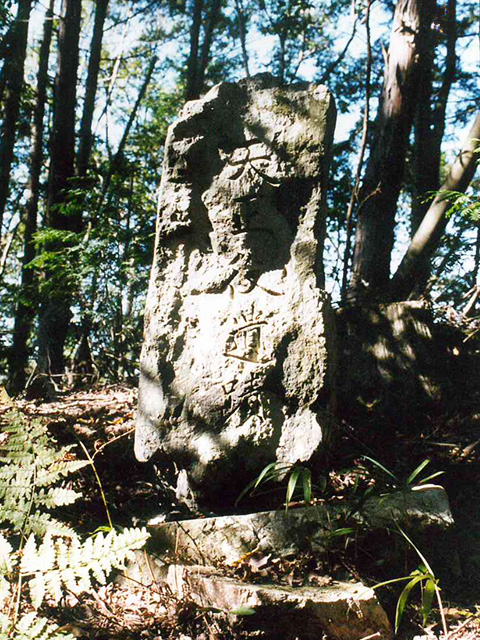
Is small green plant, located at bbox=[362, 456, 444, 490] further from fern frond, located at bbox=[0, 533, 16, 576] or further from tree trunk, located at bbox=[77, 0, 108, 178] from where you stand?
tree trunk, located at bbox=[77, 0, 108, 178]

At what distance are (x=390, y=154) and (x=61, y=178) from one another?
3821mm

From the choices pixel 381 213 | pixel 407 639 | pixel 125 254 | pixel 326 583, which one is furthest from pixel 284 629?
pixel 125 254

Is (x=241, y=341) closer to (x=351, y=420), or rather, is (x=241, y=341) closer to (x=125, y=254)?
(x=351, y=420)

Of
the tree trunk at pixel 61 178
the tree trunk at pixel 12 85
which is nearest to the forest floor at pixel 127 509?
the tree trunk at pixel 61 178

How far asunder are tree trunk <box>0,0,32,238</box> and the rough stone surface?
632 cm

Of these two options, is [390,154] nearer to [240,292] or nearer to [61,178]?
[240,292]

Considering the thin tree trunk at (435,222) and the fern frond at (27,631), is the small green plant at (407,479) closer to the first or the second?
the fern frond at (27,631)

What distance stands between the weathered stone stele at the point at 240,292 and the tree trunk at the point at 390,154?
1.75 metres

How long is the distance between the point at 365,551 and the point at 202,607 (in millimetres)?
760

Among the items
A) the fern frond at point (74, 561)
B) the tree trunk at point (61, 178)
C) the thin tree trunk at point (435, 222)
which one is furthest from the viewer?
the tree trunk at point (61, 178)

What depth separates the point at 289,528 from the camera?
2576 mm

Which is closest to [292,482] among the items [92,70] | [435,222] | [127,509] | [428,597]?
[428,597]

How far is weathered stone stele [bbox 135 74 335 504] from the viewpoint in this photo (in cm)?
297

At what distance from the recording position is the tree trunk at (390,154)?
4.90 metres
